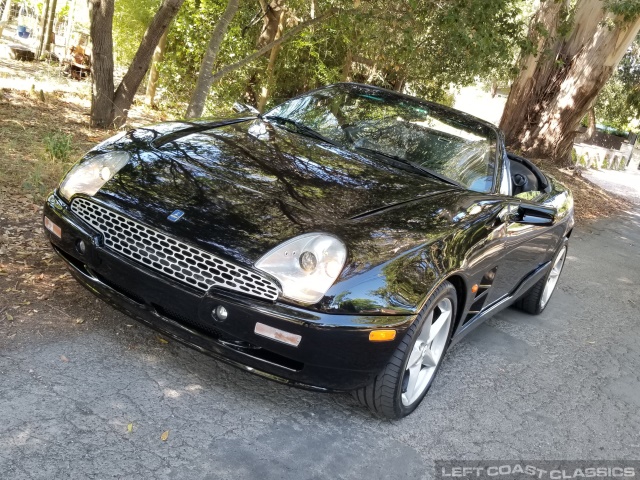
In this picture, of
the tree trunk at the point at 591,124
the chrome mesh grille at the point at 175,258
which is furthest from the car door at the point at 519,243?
the tree trunk at the point at 591,124

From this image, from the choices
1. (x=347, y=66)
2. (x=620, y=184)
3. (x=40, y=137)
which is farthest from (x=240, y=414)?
(x=620, y=184)

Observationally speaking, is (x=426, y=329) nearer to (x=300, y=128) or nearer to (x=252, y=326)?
(x=252, y=326)

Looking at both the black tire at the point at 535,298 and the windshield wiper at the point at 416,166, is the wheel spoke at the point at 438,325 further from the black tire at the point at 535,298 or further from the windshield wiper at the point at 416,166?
the black tire at the point at 535,298

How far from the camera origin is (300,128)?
4.52 metres

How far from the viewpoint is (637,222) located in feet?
43.2

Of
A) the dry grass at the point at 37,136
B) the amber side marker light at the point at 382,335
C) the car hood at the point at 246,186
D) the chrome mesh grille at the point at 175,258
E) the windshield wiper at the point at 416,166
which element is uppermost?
the windshield wiper at the point at 416,166

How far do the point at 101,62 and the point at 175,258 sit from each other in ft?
19.4

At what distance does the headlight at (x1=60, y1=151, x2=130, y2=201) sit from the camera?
3.47 metres

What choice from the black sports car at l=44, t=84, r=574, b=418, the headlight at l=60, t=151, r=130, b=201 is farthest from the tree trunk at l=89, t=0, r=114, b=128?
the headlight at l=60, t=151, r=130, b=201

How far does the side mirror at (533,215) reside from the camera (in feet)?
13.4

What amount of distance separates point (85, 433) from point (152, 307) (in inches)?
25.5

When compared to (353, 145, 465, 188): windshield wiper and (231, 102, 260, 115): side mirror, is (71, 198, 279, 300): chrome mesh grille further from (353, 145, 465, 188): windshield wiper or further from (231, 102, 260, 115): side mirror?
(231, 102, 260, 115): side mirror

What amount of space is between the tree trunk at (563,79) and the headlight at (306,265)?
492 inches

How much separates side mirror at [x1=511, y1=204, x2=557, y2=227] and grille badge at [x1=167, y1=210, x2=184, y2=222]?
2024 millimetres
